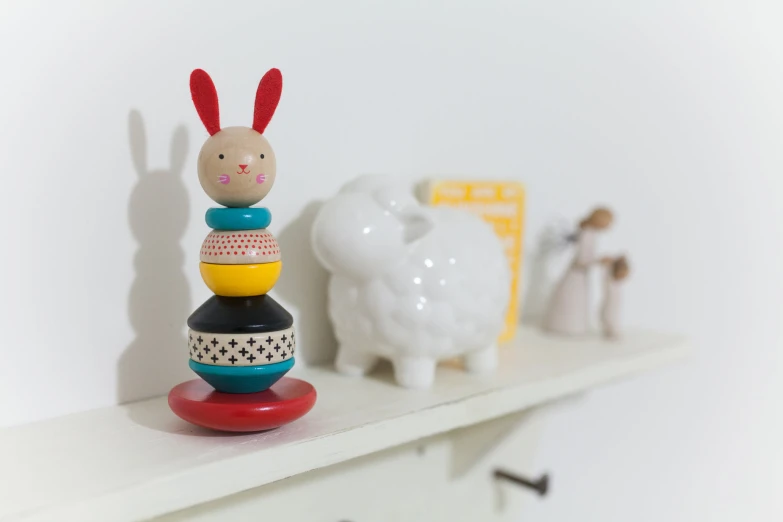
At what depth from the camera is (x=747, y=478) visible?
1.01 meters

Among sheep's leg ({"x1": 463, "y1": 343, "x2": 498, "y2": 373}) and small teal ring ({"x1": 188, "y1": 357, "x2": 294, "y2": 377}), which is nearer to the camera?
small teal ring ({"x1": 188, "y1": 357, "x2": 294, "y2": 377})

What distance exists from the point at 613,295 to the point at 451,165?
0.23 metres

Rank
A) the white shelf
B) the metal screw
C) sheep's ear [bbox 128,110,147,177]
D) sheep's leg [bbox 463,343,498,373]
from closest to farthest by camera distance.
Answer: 1. the white shelf
2. sheep's ear [bbox 128,110,147,177]
3. sheep's leg [bbox 463,343,498,373]
4. the metal screw

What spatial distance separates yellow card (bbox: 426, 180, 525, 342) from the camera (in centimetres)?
62

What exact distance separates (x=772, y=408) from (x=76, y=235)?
3.23 feet

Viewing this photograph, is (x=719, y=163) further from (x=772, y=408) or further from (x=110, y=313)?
(x=110, y=313)

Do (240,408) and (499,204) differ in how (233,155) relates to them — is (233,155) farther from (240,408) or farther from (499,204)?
(499,204)

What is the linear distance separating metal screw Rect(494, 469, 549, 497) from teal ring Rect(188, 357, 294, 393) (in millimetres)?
386

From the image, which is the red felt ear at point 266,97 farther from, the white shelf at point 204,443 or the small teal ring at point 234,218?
the white shelf at point 204,443

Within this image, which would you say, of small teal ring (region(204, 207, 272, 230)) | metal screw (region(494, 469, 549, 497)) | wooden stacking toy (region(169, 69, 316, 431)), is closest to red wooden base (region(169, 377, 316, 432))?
wooden stacking toy (region(169, 69, 316, 431))

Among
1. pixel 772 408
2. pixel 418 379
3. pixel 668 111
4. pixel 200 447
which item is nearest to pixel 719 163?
pixel 668 111

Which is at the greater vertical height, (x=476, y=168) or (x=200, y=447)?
(x=476, y=168)

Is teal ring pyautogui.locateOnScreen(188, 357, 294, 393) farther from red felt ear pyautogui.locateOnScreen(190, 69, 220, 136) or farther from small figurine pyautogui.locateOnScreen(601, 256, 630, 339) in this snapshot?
small figurine pyautogui.locateOnScreen(601, 256, 630, 339)

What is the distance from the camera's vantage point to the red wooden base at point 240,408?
1.31 ft
